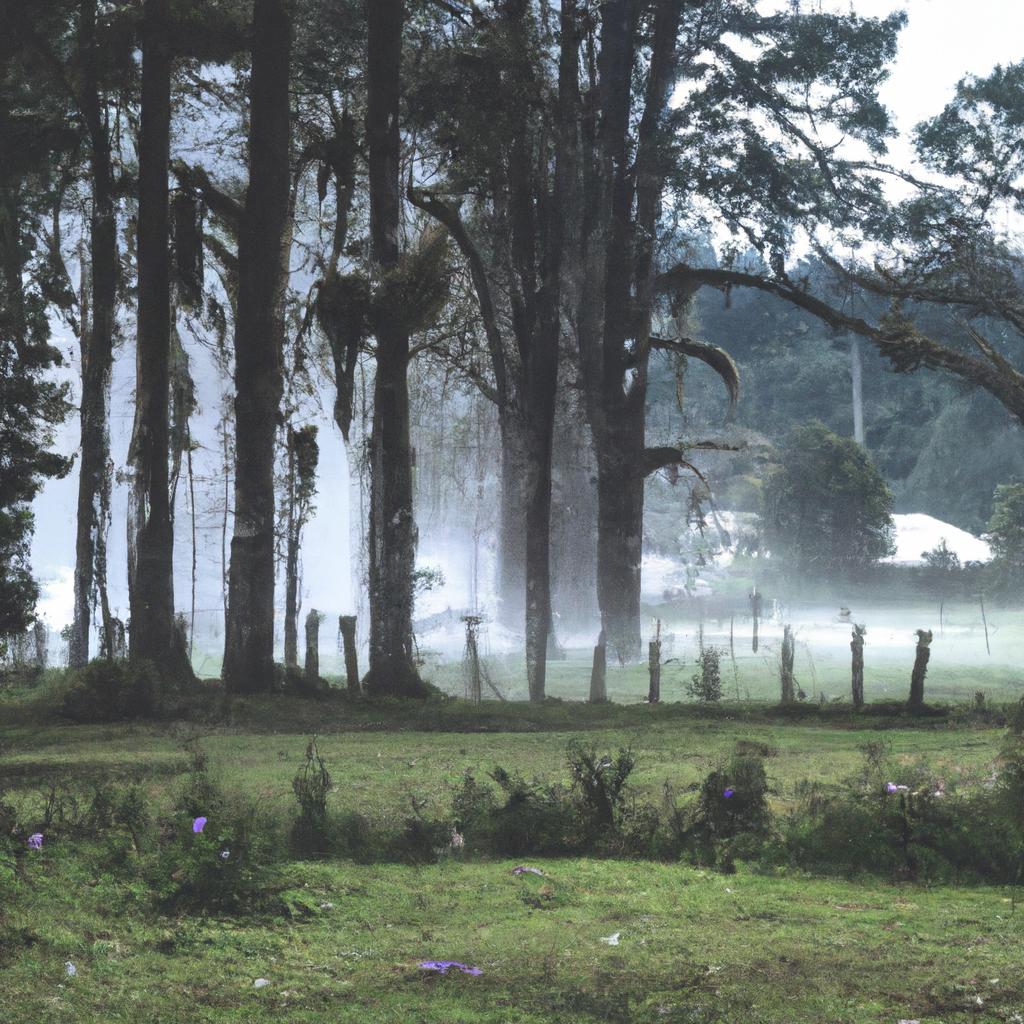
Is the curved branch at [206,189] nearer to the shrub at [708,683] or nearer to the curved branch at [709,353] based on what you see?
A: the curved branch at [709,353]

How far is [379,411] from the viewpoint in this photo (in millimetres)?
19906

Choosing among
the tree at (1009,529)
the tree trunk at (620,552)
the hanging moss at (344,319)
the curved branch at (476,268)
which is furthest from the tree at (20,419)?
the tree at (1009,529)

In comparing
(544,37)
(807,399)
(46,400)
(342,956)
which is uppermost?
(544,37)

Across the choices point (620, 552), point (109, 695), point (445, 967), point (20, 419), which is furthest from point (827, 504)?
→ point (445, 967)

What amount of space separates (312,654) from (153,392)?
428 centimetres

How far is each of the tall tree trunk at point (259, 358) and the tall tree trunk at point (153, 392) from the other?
938 millimetres

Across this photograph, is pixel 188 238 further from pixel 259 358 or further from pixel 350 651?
pixel 350 651

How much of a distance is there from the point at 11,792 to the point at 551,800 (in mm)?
3804

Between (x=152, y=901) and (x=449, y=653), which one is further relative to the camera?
(x=449, y=653)

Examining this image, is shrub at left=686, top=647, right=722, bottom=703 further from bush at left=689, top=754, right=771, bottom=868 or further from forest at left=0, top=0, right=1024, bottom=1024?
bush at left=689, top=754, right=771, bottom=868

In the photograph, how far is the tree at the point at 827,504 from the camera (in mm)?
39406

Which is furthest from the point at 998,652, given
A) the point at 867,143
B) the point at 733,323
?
the point at 733,323

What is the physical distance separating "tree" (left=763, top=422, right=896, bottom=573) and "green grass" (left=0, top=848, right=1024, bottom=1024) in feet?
106

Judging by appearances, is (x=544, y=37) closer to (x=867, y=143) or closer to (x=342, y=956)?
(x=867, y=143)
